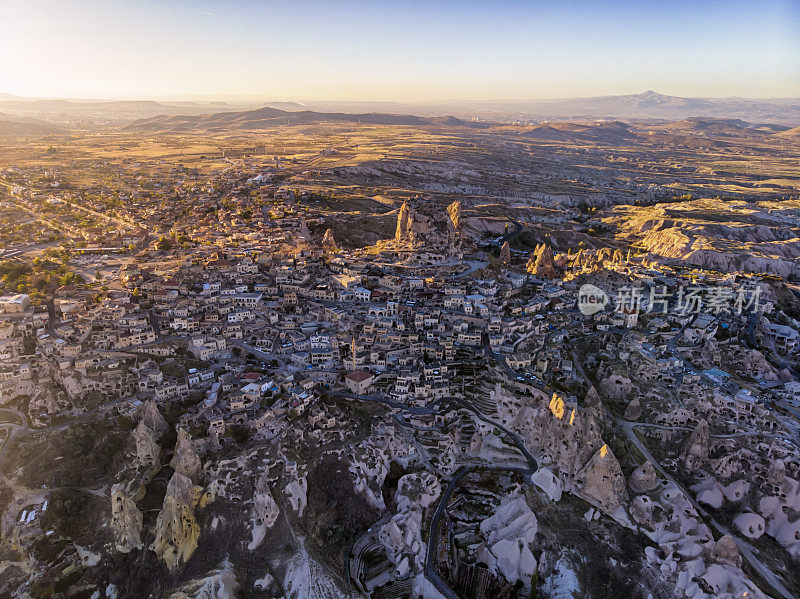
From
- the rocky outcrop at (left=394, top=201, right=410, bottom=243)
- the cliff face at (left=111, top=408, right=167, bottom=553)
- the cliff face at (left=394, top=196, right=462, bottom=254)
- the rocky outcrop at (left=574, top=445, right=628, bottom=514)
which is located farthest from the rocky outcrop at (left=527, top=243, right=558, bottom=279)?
the cliff face at (left=111, top=408, right=167, bottom=553)

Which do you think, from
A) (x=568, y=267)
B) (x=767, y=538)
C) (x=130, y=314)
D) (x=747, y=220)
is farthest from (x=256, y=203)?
(x=747, y=220)

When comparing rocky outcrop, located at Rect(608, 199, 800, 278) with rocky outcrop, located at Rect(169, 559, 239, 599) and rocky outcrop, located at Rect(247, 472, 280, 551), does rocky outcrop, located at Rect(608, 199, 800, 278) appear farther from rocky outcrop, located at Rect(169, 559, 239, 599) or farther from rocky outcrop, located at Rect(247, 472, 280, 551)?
rocky outcrop, located at Rect(169, 559, 239, 599)

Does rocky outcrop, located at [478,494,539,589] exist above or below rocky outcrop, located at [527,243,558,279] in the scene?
below

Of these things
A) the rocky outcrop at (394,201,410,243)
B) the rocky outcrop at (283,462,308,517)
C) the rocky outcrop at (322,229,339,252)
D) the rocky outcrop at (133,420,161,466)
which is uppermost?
the rocky outcrop at (394,201,410,243)

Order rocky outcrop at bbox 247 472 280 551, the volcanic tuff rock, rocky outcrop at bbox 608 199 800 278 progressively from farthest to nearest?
rocky outcrop at bbox 608 199 800 278, the volcanic tuff rock, rocky outcrop at bbox 247 472 280 551

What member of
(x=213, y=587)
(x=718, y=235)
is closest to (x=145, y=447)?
(x=213, y=587)

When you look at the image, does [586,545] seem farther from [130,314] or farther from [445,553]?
[130,314]

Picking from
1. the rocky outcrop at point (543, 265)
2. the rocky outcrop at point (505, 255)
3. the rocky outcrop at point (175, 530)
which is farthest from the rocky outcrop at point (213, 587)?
the rocky outcrop at point (505, 255)
